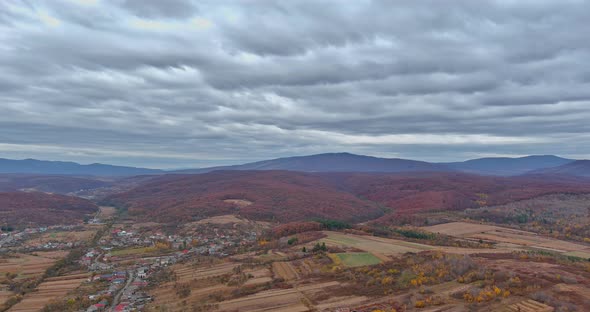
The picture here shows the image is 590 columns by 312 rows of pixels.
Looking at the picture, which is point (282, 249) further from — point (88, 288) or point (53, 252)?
point (53, 252)

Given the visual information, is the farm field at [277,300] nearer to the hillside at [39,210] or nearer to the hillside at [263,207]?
the hillside at [263,207]

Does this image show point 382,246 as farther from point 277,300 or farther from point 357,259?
point 277,300

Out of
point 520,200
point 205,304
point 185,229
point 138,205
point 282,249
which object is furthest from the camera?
point 138,205

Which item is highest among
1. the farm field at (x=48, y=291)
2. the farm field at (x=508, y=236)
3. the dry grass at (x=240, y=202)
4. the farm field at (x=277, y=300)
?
the farm field at (x=277, y=300)

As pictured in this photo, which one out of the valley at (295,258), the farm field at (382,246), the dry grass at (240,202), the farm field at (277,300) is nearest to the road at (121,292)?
the valley at (295,258)

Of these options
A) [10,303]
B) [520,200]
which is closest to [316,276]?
[10,303]

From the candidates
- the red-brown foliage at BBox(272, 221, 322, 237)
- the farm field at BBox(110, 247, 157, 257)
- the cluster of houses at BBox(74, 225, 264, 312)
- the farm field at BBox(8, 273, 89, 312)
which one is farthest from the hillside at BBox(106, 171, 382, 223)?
the farm field at BBox(8, 273, 89, 312)

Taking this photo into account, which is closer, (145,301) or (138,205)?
(145,301)
